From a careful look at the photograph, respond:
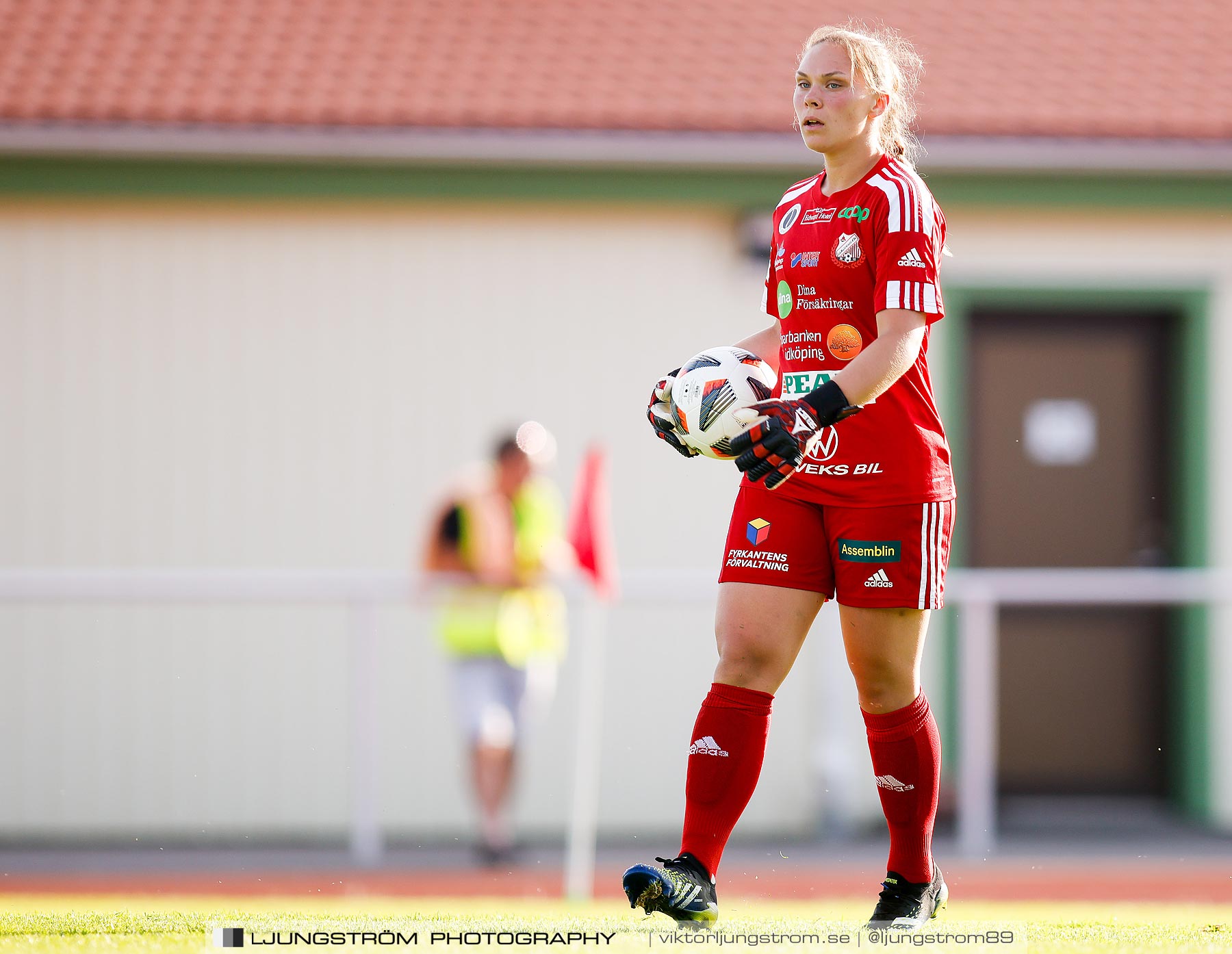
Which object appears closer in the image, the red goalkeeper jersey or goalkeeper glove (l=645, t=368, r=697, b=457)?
the red goalkeeper jersey

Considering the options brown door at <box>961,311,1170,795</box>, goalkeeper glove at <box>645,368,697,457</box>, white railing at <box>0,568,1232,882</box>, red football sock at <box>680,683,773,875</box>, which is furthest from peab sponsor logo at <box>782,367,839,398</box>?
brown door at <box>961,311,1170,795</box>

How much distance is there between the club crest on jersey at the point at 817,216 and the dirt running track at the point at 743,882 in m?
4.24

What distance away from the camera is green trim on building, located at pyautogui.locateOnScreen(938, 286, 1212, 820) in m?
9.71

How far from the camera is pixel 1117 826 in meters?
9.45

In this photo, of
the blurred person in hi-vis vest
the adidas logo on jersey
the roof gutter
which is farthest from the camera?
the roof gutter

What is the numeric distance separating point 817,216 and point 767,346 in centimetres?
45

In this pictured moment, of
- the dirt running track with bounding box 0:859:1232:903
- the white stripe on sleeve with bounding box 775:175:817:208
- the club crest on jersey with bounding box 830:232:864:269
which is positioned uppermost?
the white stripe on sleeve with bounding box 775:175:817:208

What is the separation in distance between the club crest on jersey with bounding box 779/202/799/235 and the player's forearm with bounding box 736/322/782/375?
0.28 metres

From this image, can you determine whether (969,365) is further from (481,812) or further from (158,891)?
(158,891)

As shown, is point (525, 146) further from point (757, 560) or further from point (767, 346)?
point (757, 560)

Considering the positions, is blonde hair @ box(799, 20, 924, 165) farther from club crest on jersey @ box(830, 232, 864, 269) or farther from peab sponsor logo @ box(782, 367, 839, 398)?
peab sponsor logo @ box(782, 367, 839, 398)

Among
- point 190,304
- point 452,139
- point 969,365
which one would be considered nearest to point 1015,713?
Result: point 969,365

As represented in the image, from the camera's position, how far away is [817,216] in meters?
4.14

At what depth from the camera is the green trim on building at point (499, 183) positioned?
9602 millimetres
